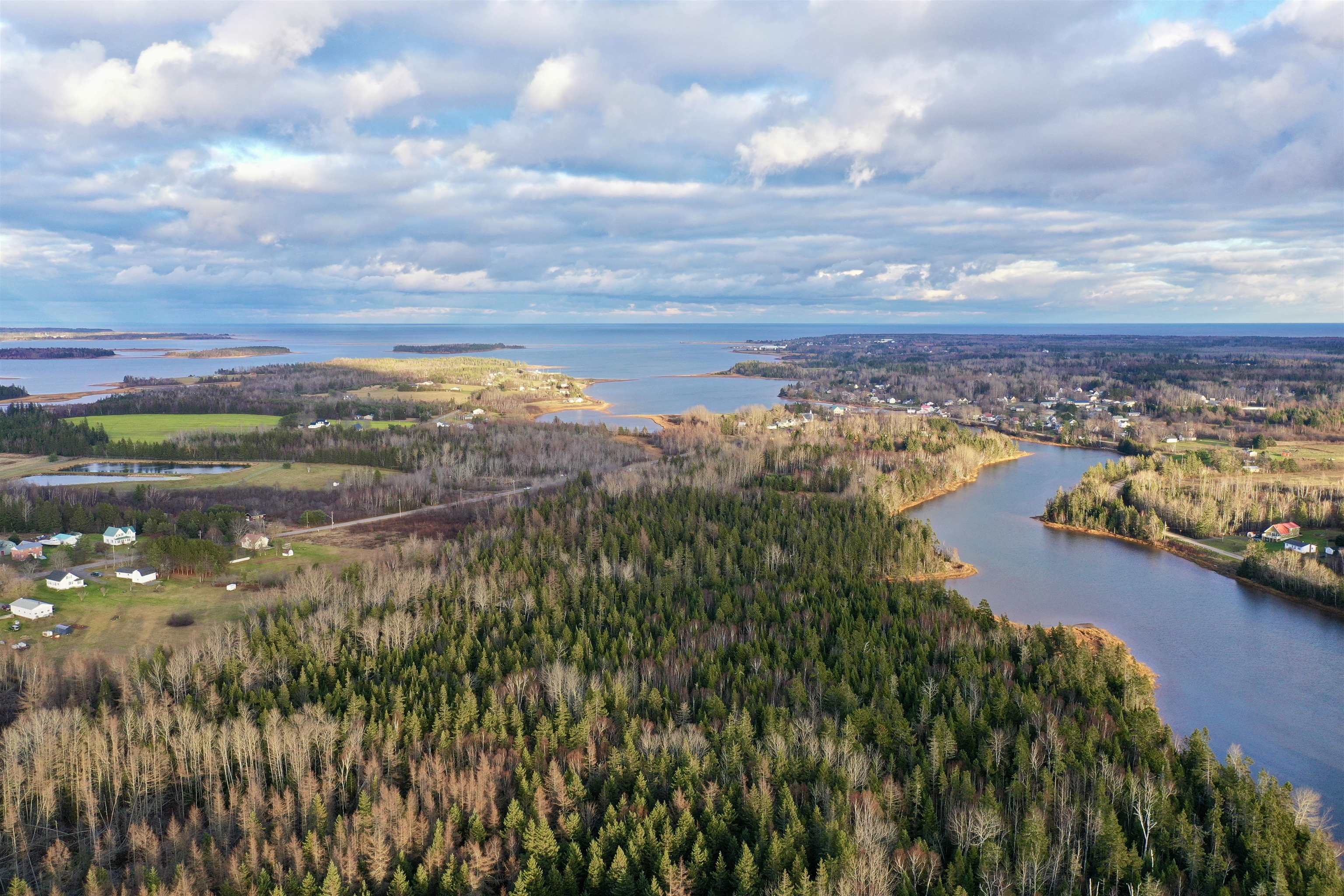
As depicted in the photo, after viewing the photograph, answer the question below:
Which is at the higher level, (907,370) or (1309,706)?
(907,370)

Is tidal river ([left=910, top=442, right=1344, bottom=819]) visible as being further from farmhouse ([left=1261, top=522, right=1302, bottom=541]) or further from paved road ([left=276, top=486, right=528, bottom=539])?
paved road ([left=276, top=486, right=528, bottom=539])

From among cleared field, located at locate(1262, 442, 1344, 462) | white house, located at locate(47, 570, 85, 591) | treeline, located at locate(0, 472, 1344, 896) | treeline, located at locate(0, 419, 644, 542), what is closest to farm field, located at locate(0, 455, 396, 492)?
treeline, located at locate(0, 419, 644, 542)

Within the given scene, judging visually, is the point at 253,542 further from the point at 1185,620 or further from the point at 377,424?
the point at 377,424

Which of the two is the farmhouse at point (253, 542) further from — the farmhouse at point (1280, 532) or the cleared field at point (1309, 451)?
the cleared field at point (1309, 451)

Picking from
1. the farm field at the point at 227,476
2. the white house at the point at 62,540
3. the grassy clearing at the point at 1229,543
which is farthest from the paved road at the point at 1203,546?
the white house at the point at 62,540

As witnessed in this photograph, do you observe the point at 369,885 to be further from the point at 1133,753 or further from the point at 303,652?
the point at 1133,753

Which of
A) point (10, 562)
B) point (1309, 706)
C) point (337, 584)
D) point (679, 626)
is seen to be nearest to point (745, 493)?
point (679, 626)
